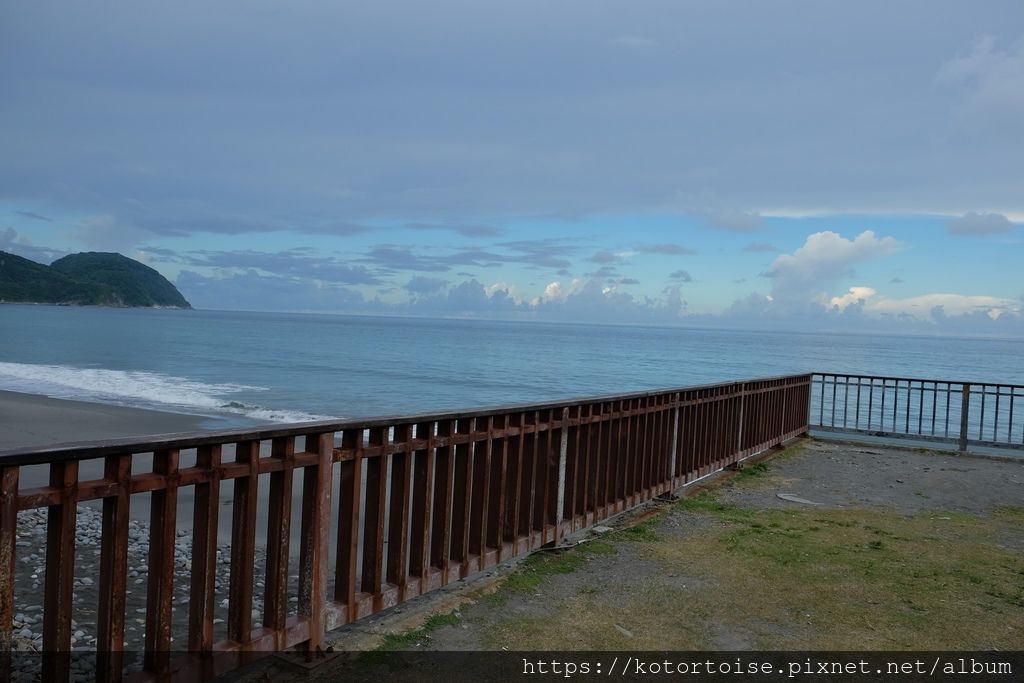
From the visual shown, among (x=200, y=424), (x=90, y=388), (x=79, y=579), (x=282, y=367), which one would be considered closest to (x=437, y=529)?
(x=79, y=579)

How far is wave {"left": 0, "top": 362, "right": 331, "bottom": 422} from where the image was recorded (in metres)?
24.0

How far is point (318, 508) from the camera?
385 cm

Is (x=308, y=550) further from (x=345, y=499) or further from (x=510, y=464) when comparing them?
(x=510, y=464)

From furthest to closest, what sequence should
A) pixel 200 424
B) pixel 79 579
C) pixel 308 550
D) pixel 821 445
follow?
pixel 200 424
pixel 821 445
pixel 79 579
pixel 308 550

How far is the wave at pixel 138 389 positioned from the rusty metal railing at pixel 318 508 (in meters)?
16.2

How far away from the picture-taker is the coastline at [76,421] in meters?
16.2

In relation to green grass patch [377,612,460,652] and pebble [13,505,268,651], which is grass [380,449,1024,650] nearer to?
green grass patch [377,612,460,652]

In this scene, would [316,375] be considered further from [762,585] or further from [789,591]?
[789,591]

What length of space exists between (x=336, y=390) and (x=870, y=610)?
30.3 meters

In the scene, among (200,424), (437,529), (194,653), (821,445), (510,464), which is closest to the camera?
Answer: (194,653)

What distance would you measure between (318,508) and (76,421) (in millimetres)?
17556

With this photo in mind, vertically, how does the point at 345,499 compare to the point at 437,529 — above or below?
above

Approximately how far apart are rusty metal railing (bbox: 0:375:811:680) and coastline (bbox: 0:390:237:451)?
34.2ft

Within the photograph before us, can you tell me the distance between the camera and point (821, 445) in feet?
41.5
